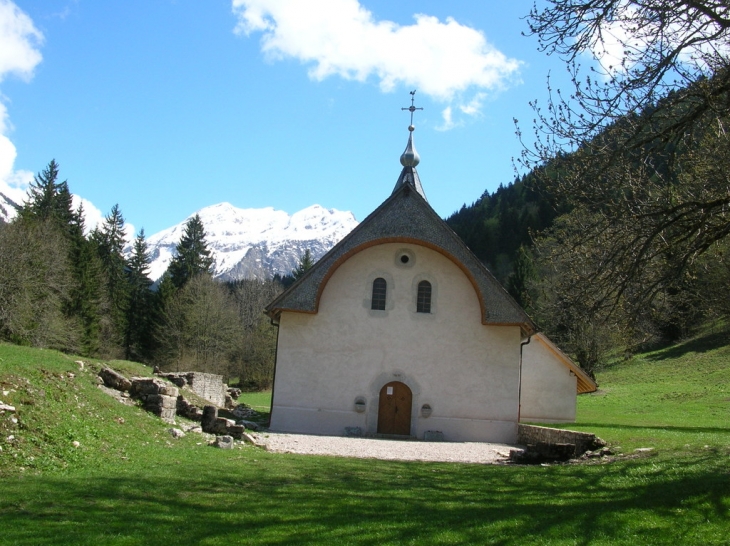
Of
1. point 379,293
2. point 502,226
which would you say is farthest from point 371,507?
point 502,226

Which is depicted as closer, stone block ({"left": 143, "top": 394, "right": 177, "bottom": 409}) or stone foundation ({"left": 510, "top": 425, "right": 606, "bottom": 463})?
stone foundation ({"left": 510, "top": 425, "right": 606, "bottom": 463})

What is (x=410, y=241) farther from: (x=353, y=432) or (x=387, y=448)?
(x=387, y=448)

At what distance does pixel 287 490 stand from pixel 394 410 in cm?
1334

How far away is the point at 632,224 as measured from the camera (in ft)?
34.9

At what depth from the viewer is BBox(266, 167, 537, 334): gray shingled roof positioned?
22875mm

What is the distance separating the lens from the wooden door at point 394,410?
23156 mm

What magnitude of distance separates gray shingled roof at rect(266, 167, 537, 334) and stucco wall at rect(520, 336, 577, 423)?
14.1ft

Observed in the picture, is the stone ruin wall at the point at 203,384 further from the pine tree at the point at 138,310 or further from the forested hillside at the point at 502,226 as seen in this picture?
the forested hillside at the point at 502,226

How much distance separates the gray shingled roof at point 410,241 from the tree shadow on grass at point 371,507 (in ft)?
36.3

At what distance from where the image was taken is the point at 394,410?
23188mm

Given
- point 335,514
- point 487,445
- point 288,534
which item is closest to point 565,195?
point 335,514

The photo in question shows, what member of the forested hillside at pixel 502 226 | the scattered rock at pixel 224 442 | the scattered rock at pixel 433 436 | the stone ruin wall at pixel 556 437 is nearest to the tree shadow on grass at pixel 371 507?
the scattered rock at pixel 224 442

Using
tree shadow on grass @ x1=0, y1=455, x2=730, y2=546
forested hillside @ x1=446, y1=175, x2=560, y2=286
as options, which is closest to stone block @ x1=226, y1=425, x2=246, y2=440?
tree shadow on grass @ x1=0, y1=455, x2=730, y2=546

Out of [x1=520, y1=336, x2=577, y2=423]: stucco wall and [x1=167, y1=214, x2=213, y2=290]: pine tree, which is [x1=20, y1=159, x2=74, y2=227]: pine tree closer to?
[x1=167, y1=214, x2=213, y2=290]: pine tree
